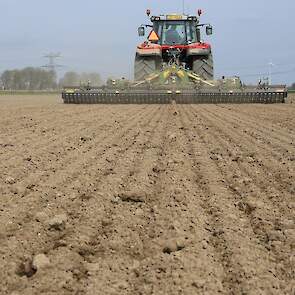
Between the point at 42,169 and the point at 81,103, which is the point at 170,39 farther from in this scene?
the point at 42,169

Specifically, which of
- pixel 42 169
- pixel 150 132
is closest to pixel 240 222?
pixel 42 169

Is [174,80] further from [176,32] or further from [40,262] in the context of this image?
[40,262]

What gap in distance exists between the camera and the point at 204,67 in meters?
15.1

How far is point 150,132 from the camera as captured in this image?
7203 mm

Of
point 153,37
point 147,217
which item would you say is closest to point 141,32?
point 153,37

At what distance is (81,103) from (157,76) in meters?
2.48

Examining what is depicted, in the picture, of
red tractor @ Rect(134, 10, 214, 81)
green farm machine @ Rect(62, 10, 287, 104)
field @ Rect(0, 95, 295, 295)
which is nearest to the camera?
field @ Rect(0, 95, 295, 295)

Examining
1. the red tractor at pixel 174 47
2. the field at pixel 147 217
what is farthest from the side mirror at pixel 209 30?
the field at pixel 147 217

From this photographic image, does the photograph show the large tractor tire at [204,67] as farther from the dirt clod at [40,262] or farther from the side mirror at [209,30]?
the dirt clod at [40,262]

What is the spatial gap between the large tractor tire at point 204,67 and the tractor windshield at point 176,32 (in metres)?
0.64

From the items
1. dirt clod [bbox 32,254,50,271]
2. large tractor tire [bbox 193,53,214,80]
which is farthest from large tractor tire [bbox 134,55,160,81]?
dirt clod [bbox 32,254,50,271]

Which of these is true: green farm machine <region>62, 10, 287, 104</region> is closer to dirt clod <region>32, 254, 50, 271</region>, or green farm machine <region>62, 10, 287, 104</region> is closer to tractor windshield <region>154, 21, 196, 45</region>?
tractor windshield <region>154, 21, 196, 45</region>

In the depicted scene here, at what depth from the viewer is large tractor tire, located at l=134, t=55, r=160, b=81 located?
14891mm

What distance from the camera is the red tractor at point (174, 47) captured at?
14.4m
